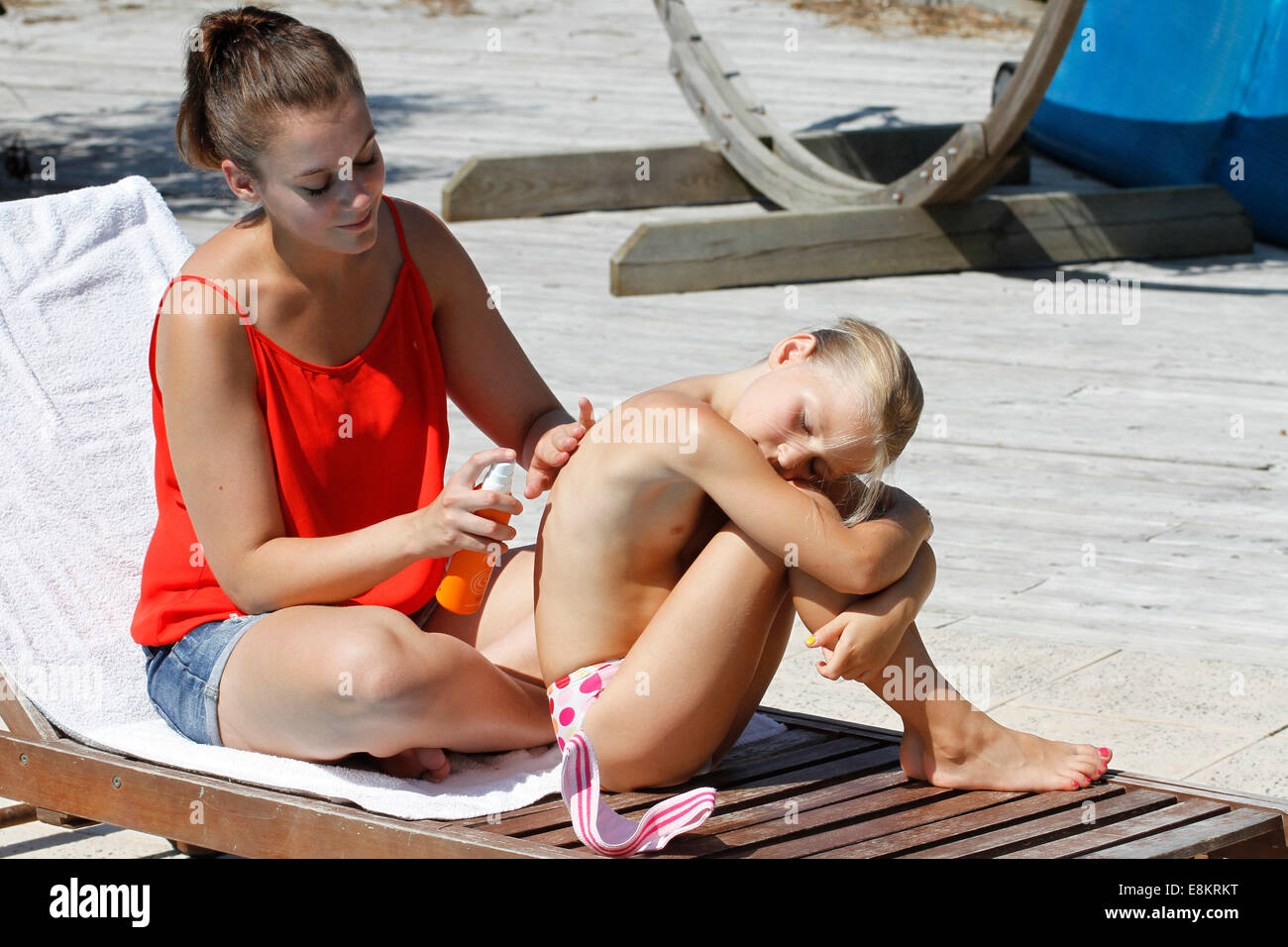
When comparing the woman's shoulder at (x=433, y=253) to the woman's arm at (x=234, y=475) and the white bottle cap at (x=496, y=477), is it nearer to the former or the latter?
the woman's arm at (x=234, y=475)

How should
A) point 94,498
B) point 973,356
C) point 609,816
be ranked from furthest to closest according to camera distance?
point 973,356
point 94,498
point 609,816

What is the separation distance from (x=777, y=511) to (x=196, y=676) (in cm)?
90

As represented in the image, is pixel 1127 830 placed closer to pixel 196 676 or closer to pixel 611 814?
pixel 611 814

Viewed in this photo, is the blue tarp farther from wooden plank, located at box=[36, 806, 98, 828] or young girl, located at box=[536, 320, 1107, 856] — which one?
wooden plank, located at box=[36, 806, 98, 828]

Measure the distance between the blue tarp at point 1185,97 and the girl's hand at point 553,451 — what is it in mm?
5589

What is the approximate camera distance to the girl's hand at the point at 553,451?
8.46 ft

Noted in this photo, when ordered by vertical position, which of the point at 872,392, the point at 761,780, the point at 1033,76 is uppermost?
the point at 1033,76

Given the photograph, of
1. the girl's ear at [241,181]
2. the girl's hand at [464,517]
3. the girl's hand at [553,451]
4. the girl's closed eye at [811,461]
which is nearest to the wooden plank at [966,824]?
the girl's closed eye at [811,461]

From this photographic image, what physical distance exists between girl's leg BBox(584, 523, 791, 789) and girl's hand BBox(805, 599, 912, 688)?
92mm

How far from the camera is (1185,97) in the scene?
7.89 m

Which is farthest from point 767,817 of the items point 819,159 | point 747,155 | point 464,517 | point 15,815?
point 819,159

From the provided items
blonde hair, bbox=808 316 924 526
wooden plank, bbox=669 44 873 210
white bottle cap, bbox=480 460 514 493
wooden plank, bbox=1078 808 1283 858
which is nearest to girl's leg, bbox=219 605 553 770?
white bottle cap, bbox=480 460 514 493

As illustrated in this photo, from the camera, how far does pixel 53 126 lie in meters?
9.37
